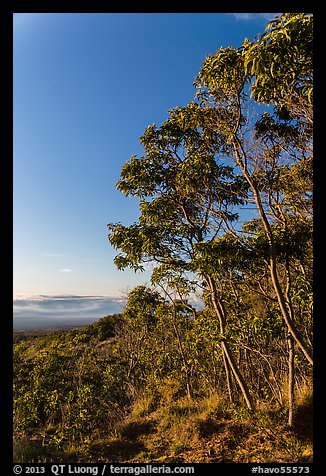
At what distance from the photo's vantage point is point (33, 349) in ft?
36.9

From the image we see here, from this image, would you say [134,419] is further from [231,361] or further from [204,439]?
[231,361]

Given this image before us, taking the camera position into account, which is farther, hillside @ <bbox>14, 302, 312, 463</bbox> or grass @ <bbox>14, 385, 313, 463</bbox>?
hillside @ <bbox>14, 302, 312, 463</bbox>

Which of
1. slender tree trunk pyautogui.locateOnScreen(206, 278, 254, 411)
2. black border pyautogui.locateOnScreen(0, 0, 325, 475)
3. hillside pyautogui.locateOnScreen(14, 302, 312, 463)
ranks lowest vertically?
hillside pyautogui.locateOnScreen(14, 302, 312, 463)

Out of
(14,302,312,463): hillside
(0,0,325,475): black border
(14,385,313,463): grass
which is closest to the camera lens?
(0,0,325,475): black border

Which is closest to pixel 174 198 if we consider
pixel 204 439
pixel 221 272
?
pixel 221 272

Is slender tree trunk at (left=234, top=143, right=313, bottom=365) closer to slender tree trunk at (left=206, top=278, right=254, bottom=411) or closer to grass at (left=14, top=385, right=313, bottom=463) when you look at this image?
grass at (left=14, top=385, right=313, bottom=463)

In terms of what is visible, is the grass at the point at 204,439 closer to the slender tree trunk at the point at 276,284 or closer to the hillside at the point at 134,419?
the hillside at the point at 134,419

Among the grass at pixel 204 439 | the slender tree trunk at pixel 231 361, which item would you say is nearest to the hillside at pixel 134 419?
the grass at pixel 204 439

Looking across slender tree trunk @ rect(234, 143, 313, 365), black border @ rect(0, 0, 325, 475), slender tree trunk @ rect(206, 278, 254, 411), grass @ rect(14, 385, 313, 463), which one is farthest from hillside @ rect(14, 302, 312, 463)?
black border @ rect(0, 0, 325, 475)
